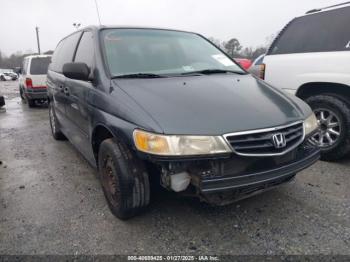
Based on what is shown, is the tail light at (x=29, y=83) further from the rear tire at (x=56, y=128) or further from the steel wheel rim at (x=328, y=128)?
the steel wheel rim at (x=328, y=128)

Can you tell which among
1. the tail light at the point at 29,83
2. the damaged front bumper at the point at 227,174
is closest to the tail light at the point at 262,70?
the damaged front bumper at the point at 227,174

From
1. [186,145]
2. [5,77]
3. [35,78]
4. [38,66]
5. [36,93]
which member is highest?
[186,145]

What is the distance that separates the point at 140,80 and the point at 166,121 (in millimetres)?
702

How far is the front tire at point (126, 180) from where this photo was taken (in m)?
2.25

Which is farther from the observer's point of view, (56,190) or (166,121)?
(56,190)

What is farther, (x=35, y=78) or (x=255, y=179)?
(x=35, y=78)

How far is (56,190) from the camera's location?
10.5 feet

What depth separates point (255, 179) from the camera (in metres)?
2.09

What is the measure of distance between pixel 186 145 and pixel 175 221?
897mm

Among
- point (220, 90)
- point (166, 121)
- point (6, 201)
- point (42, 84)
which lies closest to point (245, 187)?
point (166, 121)

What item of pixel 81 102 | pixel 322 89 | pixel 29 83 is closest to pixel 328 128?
pixel 322 89

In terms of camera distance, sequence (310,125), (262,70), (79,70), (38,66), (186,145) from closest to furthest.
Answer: (186,145) → (310,125) → (79,70) → (262,70) → (38,66)

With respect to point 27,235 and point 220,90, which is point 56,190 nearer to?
point 27,235

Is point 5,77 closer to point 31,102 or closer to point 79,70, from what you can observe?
point 31,102
